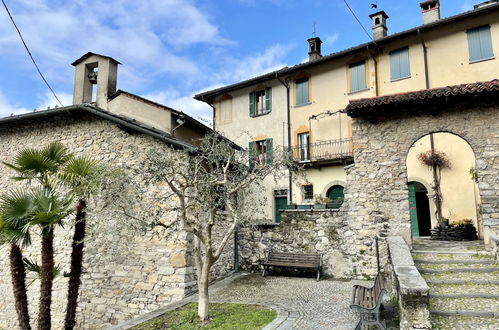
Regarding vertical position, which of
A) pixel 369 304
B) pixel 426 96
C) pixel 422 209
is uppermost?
pixel 426 96

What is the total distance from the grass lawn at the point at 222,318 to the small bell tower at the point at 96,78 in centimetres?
937

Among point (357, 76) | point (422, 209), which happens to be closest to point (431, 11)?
point (357, 76)

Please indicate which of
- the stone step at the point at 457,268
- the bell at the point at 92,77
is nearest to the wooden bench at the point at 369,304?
the stone step at the point at 457,268

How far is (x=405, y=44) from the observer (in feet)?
46.7

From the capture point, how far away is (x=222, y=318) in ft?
19.5

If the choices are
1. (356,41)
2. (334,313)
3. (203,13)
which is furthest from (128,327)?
(356,41)

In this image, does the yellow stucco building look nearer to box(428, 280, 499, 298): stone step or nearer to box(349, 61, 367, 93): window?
box(349, 61, 367, 93): window

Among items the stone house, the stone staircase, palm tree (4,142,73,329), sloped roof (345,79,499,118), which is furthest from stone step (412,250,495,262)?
palm tree (4,142,73,329)

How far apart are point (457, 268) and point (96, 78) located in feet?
43.2

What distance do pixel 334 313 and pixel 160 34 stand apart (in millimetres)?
8512

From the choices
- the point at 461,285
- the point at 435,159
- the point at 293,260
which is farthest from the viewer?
the point at 435,159

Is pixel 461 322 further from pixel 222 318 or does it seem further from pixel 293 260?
pixel 293 260

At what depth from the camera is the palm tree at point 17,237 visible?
6.91 meters

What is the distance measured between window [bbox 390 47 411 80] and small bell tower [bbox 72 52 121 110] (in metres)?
11.1
